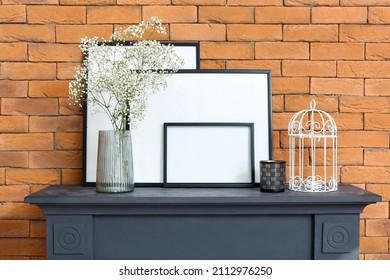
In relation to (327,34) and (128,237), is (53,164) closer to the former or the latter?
(128,237)

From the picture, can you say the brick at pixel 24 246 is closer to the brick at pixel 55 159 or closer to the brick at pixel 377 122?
the brick at pixel 55 159

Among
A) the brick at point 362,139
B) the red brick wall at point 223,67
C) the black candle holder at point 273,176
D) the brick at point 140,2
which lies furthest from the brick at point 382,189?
the brick at point 140,2

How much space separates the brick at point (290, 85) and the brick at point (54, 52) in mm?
823

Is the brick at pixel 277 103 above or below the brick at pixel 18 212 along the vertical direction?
above

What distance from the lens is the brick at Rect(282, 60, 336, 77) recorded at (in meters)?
1.85

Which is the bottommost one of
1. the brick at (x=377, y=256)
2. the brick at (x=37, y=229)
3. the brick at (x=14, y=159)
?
the brick at (x=377, y=256)

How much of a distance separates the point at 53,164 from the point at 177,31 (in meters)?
0.75

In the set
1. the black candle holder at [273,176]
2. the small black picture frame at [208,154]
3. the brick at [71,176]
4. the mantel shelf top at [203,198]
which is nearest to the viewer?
the mantel shelf top at [203,198]

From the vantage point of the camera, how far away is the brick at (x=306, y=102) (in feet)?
6.05

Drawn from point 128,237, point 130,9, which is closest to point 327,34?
point 130,9

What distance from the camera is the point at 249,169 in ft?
5.64

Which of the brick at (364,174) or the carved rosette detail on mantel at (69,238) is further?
the brick at (364,174)

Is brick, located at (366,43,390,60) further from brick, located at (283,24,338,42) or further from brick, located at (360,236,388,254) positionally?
brick, located at (360,236,388,254)

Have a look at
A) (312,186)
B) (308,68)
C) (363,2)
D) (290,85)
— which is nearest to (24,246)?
(312,186)
